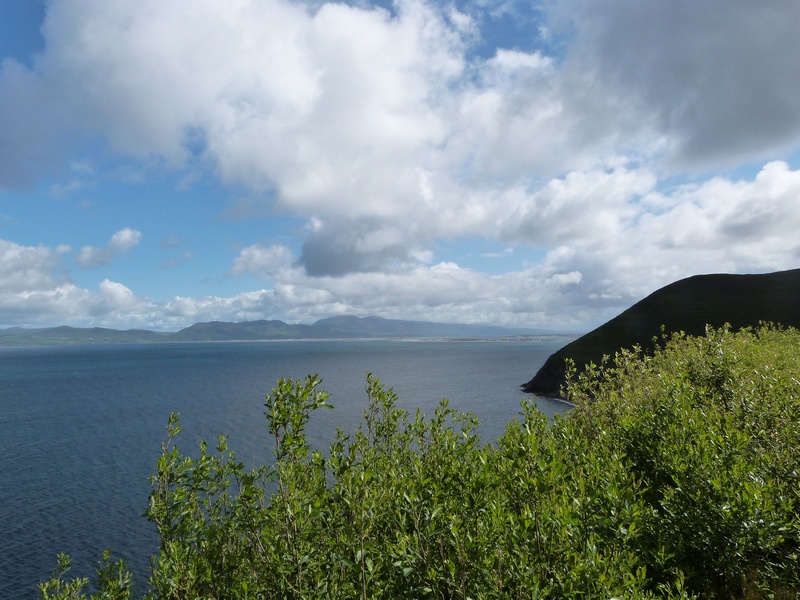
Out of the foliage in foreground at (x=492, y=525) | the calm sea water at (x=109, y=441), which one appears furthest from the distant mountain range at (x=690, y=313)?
the foliage in foreground at (x=492, y=525)

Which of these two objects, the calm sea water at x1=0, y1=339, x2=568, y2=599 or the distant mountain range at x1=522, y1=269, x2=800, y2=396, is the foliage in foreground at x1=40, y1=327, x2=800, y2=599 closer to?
the calm sea water at x1=0, y1=339, x2=568, y2=599

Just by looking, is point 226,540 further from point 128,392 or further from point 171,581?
point 128,392

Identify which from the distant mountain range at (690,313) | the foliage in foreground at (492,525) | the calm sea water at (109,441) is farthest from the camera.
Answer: the distant mountain range at (690,313)

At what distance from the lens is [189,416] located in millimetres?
112812

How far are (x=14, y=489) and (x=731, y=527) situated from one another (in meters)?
85.8

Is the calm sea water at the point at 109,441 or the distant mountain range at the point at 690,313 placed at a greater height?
the distant mountain range at the point at 690,313

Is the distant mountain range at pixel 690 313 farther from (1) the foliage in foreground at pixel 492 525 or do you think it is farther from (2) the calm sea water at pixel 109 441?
(1) the foliage in foreground at pixel 492 525

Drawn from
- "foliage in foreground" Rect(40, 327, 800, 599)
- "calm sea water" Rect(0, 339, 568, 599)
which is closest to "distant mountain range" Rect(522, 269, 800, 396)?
"calm sea water" Rect(0, 339, 568, 599)

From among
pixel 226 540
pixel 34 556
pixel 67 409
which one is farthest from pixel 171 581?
pixel 67 409

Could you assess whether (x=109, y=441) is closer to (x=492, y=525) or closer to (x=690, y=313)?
(x=492, y=525)

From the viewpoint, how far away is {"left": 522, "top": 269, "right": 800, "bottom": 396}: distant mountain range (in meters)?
148

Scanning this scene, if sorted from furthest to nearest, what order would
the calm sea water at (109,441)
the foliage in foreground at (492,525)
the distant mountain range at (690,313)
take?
the distant mountain range at (690,313) < the calm sea water at (109,441) < the foliage in foreground at (492,525)

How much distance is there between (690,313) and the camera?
6422 inches

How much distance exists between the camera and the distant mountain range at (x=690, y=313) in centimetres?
14838
